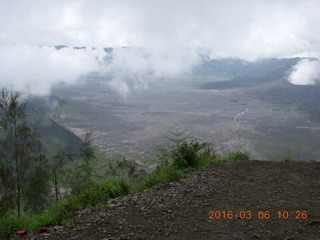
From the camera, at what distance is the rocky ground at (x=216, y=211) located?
3.94 m

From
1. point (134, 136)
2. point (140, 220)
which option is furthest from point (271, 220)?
point (134, 136)

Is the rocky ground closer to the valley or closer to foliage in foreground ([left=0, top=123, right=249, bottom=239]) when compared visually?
foliage in foreground ([left=0, top=123, right=249, bottom=239])

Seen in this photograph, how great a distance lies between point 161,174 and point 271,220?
8.49 ft

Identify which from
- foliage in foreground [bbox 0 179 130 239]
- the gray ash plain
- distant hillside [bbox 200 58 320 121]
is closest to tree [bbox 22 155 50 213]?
foliage in foreground [bbox 0 179 130 239]

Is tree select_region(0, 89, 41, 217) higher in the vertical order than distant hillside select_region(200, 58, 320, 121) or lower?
lower

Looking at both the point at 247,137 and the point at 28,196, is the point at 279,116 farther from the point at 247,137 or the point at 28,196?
the point at 28,196

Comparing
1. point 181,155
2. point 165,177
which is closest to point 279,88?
point 181,155

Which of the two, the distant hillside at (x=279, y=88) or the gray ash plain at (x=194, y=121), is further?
the distant hillside at (x=279, y=88)

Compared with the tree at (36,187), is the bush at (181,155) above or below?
above

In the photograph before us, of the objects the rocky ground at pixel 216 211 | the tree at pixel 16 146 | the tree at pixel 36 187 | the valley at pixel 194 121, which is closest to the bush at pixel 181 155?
the rocky ground at pixel 216 211
